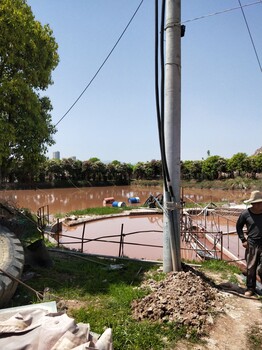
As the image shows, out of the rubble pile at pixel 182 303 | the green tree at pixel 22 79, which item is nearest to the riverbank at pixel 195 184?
the green tree at pixel 22 79

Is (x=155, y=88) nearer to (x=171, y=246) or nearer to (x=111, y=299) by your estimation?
(x=171, y=246)

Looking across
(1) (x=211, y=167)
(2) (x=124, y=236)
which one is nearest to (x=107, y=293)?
(2) (x=124, y=236)

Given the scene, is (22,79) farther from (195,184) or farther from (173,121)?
(195,184)

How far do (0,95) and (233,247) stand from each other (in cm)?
1020

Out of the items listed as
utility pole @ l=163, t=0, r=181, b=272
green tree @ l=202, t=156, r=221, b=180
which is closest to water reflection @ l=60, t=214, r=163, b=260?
utility pole @ l=163, t=0, r=181, b=272

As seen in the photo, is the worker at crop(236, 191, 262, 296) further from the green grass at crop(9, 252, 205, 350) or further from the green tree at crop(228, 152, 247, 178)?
the green tree at crop(228, 152, 247, 178)

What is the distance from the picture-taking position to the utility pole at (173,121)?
5070 millimetres

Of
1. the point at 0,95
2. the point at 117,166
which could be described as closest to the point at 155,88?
the point at 0,95

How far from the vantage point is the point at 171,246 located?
509 centimetres

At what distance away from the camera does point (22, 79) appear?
1000 cm

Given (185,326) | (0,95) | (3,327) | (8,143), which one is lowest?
(185,326)

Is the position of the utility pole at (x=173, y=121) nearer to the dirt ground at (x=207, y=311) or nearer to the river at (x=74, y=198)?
the dirt ground at (x=207, y=311)

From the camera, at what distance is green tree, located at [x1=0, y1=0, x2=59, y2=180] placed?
9.39 m

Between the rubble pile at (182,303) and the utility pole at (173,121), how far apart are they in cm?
70
